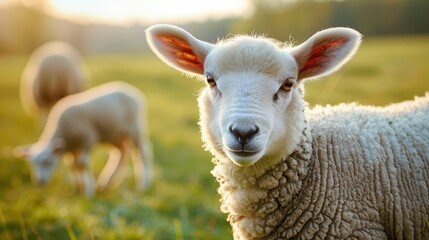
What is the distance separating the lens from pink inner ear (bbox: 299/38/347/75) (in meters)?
3.07

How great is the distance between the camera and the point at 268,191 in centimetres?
304

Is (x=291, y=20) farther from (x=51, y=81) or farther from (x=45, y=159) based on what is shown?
(x=45, y=159)

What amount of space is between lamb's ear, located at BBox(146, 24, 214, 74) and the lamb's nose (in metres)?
0.84

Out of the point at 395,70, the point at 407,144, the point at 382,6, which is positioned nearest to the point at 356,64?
the point at 395,70

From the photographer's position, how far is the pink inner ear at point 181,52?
3328mm

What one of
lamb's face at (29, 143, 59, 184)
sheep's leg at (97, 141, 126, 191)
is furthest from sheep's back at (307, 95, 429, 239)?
sheep's leg at (97, 141, 126, 191)

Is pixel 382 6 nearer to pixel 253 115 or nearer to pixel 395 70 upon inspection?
pixel 395 70

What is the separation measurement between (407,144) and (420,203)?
40cm

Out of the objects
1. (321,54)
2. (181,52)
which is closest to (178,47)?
(181,52)

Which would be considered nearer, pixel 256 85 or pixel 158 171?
pixel 256 85

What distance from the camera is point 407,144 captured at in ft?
10.3

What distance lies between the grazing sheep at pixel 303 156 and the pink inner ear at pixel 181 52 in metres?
0.07

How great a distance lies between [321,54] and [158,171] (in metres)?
7.73

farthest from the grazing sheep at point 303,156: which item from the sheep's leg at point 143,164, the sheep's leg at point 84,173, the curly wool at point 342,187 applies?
the sheep's leg at point 143,164
